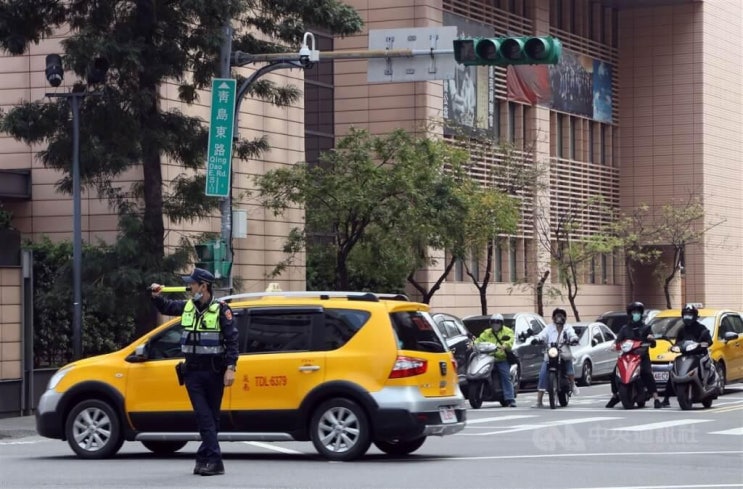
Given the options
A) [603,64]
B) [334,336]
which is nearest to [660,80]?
[603,64]

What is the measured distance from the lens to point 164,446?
691 inches

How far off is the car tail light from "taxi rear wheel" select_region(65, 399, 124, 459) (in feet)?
10.0

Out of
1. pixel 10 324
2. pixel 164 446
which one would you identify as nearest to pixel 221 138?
pixel 10 324

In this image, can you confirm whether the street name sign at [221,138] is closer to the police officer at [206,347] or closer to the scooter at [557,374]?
the scooter at [557,374]

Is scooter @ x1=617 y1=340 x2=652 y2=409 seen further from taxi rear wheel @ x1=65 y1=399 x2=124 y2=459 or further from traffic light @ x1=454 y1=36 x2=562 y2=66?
taxi rear wheel @ x1=65 y1=399 x2=124 y2=459

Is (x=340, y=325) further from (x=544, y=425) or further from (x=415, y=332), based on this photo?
(x=544, y=425)

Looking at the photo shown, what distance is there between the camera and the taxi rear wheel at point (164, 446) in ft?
57.0

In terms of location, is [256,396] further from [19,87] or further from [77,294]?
[19,87]

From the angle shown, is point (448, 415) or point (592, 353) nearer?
point (448, 415)

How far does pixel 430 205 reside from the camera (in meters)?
35.2

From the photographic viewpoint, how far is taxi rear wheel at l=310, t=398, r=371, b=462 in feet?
51.7

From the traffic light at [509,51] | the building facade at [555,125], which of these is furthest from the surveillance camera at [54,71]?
the building facade at [555,125]

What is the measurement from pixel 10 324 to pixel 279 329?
11.1 meters

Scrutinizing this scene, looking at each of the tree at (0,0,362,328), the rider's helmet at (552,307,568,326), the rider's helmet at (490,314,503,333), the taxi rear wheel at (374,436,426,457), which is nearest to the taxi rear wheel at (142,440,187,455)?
the taxi rear wheel at (374,436,426,457)
